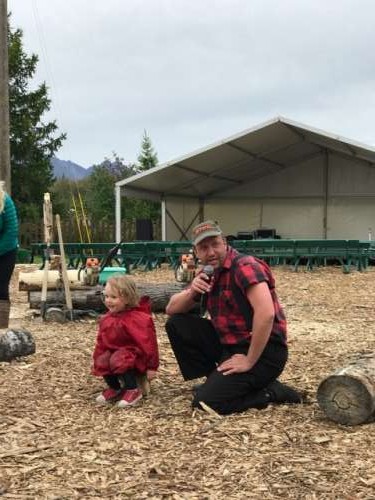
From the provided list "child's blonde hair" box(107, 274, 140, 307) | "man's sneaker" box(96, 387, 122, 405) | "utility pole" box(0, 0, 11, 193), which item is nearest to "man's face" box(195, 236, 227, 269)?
"child's blonde hair" box(107, 274, 140, 307)

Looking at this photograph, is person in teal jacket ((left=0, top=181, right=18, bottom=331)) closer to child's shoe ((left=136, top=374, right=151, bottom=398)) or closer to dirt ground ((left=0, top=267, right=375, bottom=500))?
dirt ground ((left=0, top=267, right=375, bottom=500))

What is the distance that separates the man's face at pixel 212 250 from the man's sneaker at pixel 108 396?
109 cm

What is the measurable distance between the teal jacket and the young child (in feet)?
6.62

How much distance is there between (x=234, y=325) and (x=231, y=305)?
5.5 inches

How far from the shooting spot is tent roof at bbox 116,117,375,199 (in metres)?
18.4

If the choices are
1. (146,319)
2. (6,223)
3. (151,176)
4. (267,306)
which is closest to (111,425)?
(146,319)

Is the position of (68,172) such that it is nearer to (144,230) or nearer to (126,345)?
(144,230)

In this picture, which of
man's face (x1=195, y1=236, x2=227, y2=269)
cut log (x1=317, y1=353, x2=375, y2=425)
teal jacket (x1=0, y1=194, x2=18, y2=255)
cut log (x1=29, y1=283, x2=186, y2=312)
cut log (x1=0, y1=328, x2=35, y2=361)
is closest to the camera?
cut log (x1=317, y1=353, x2=375, y2=425)

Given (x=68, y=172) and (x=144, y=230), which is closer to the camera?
(x=144, y=230)

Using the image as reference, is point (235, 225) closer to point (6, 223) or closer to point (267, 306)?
point (6, 223)

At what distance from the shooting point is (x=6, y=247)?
20.0 ft

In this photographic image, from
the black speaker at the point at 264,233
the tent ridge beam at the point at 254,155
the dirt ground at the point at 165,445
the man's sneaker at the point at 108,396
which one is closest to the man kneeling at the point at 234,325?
the dirt ground at the point at 165,445

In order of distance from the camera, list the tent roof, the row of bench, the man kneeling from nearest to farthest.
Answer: the man kneeling < the row of bench < the tent roof

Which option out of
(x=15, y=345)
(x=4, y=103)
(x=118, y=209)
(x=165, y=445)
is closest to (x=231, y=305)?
(x=165, y=445)
